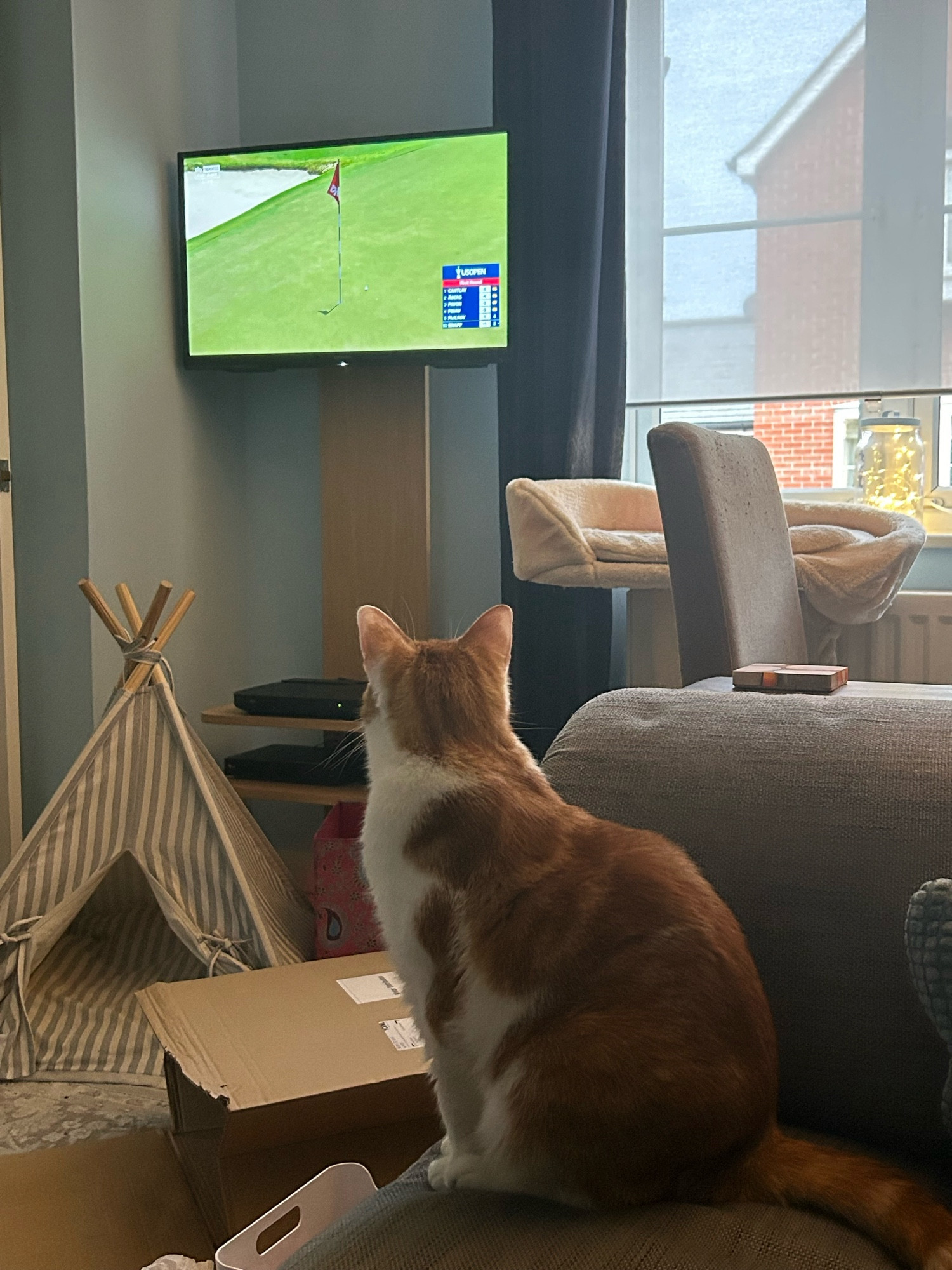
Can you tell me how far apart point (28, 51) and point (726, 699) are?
7.55 feet

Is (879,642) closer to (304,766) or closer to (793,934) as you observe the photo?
(304,766)

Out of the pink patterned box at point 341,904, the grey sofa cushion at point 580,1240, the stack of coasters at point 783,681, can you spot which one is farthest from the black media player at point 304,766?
the grey sofa cushion at point 580,1240

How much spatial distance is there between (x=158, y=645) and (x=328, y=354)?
2.80 feet

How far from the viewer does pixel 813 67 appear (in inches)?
104

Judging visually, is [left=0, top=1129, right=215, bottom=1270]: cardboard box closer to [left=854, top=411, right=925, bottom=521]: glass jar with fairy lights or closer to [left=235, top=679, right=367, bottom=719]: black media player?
[left=235, top=679, right=367, bottom=719]: black media player

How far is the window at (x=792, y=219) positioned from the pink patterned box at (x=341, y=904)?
131cm

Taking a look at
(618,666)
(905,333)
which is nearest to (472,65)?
(905,333)

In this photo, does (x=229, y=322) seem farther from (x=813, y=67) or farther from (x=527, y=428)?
(x=813, y=67)

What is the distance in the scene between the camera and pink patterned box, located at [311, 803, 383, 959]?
2266 millimetres

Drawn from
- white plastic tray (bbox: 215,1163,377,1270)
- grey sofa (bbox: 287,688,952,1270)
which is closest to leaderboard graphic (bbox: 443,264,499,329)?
grey sofa (bbox: 287,688,952,1270)

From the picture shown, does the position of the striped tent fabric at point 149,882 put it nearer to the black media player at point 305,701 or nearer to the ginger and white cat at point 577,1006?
the black media player at point 305,701

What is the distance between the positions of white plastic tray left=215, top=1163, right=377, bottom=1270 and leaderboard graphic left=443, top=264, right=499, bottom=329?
1.89 metres

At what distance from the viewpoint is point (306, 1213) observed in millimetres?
1200

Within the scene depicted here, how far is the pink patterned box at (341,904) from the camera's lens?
2.27 meters
